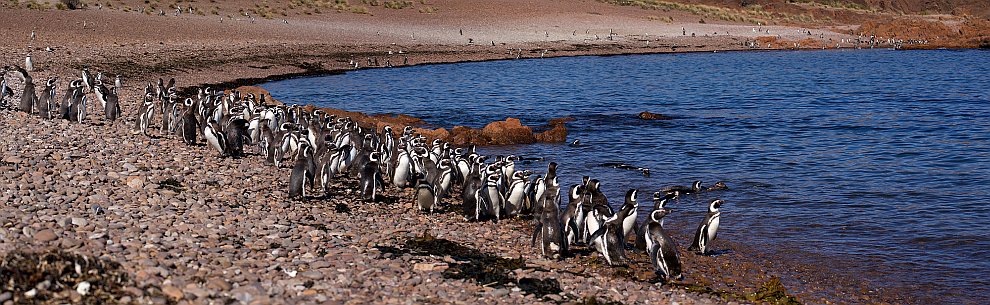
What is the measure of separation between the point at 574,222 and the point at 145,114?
9590 mm

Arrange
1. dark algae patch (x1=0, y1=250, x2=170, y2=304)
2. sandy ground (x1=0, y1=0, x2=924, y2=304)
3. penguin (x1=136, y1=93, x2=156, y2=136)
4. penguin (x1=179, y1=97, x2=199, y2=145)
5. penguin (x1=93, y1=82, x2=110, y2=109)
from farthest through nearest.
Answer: penguin (x1=93, y1=82, x2=110, y2=109) → penguin (x1=136, y1=93, x2=156, y2=136) → penguin (x1=179, y1=97, x2=199, y2=145) → sandy ground (x1=0, y1=0, x2=924, y2=304) → dark algae patch (x1=0, y1=250, x2=170, y2=304)

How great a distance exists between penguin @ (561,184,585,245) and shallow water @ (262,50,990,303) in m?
2.33

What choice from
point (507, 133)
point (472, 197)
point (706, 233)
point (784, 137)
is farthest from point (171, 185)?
point (784, 137)

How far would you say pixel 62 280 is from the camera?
7.48 meters

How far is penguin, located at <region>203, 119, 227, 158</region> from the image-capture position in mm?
15922

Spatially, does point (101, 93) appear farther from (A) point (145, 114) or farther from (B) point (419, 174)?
(B) point (419, 174)

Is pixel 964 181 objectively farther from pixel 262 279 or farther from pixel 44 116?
pixel 44 116

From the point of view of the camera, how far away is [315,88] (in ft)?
112

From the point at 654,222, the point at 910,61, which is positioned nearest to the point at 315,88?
the point at 654,222

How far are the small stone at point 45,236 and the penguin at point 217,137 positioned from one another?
6.89 meters

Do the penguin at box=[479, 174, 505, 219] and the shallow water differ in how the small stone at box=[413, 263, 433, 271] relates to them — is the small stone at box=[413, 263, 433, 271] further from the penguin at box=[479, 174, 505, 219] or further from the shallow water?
the shallow water

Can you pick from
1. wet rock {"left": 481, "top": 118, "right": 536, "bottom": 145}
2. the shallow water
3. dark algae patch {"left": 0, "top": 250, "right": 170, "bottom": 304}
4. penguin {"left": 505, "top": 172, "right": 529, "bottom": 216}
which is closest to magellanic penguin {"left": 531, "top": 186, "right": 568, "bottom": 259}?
penguin {"left": 505, "top": 172, "right": 529, "bottom": 216}

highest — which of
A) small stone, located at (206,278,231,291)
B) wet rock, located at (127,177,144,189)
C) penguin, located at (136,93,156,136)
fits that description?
penguin, located at (136,93,156,136)

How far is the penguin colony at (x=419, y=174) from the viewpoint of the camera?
11.1 meters
